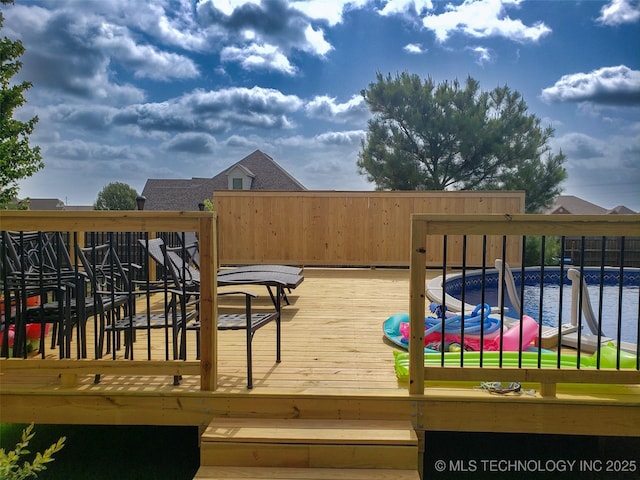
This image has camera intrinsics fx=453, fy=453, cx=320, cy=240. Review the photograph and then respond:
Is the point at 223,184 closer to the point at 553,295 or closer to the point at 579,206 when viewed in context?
the point at 553,295

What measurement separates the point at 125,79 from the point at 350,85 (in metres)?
16.1

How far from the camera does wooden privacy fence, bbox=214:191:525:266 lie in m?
8.36

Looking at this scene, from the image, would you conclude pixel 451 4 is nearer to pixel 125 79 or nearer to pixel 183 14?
pixel 183 14

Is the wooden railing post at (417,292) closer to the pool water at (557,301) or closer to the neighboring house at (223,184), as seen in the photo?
the pool water at (557,301)

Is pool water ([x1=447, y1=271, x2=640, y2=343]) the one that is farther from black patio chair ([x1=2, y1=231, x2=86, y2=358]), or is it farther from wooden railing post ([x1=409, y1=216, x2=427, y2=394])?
black patio chair ([x1=2, y1=231, x2=86, y2=358])

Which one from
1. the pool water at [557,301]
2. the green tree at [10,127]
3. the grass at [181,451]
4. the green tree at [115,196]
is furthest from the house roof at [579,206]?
the green tree at [115,196]

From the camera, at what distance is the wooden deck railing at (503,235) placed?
2.31 meters

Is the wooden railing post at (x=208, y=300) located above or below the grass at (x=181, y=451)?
above

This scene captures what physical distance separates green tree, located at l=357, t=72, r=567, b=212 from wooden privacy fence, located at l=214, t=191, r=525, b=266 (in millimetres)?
7234

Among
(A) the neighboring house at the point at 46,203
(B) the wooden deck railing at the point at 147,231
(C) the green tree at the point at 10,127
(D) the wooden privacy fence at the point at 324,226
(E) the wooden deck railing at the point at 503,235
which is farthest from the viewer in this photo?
(A) the neighboring house at the point at 46,203

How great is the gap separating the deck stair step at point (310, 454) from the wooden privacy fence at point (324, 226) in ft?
20.1

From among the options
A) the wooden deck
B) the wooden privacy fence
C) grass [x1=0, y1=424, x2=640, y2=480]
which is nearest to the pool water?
the wooden privacy fence

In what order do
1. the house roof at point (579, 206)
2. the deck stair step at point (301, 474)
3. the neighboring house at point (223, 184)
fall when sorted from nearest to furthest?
the deck stair step at point (301, 474) < the neighboring house at point (223, 184) < the house roof at point (579, 206)

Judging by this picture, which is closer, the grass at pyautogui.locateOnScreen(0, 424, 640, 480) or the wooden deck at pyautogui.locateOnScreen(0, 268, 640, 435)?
the wooden deck at pyautogui.locateOnScreen(0, 268, 640, 435)
